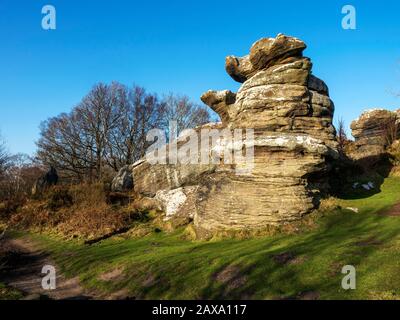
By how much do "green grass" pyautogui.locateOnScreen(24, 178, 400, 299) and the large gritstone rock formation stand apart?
1.41 m

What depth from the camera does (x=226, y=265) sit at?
12258 mm

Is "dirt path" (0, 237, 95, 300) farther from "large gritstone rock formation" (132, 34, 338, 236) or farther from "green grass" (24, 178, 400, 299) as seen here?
"large gritstone rock formation" (132, 34, 338, 236)

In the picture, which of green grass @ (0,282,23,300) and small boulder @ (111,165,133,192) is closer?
green grass @ (0,282,23,300)

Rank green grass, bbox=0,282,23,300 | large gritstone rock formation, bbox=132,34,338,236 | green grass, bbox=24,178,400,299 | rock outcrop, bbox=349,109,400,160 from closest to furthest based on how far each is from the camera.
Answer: green grass, bbox=24,178,400,299
green grass, bbox=0,282,23,300
large gritstone rock formation, bbox=132,34,338,236
rock outcrop, bbox=349,109,400,160

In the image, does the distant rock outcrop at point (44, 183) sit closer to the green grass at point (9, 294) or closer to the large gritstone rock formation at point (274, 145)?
the green grass at point (9, 294)

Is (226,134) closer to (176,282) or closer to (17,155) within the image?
(176,282)

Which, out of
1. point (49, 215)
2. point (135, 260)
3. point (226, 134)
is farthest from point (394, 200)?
point (49, 215)

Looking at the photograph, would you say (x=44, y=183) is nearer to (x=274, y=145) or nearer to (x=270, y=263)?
(x=274, y=145)

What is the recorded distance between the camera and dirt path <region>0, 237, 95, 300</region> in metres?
13.4

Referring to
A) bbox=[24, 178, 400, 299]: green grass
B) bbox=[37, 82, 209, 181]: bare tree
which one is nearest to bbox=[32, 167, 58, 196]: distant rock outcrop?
bbox=[37, 82, 209, 181]: bare tree

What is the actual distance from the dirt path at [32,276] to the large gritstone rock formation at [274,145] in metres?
6.94

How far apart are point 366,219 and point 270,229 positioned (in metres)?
4.25

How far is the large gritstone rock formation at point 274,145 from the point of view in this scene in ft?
54.4

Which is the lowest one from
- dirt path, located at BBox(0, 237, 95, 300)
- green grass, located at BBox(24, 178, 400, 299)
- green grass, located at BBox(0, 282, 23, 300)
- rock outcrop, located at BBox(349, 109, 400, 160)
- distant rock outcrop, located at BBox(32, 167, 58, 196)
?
dirt path, located at BBox(0, 237, 95, 300)
